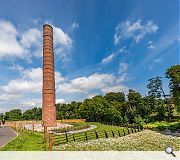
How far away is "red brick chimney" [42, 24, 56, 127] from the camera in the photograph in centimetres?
5507

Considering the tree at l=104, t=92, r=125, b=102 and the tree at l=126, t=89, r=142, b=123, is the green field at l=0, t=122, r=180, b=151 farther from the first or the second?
the tree at l=104, t=92, r=125, b=102

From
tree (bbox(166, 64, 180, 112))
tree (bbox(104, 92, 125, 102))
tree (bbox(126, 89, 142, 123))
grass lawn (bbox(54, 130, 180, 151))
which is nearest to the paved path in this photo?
grass lawn (bbox(54, 130, 180, 151))

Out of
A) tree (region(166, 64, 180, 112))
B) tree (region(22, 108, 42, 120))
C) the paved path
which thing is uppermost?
tree (region(22, 108, 42, 120))

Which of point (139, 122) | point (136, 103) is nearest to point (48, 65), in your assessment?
point (139, 122)

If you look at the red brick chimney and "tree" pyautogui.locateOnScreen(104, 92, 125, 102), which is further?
"tree" pyautogui.locateOnScreen(104, 92, 125, 102)

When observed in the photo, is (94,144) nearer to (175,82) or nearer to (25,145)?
(25,145)

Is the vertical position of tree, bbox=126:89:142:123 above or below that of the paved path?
above

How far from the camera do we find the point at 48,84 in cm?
5525

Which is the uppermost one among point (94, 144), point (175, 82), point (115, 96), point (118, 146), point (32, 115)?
point (115, 96)

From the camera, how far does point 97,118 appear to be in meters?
79.3

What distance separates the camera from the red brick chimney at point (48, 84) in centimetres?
5507

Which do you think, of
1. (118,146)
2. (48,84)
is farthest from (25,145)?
(48,84)
